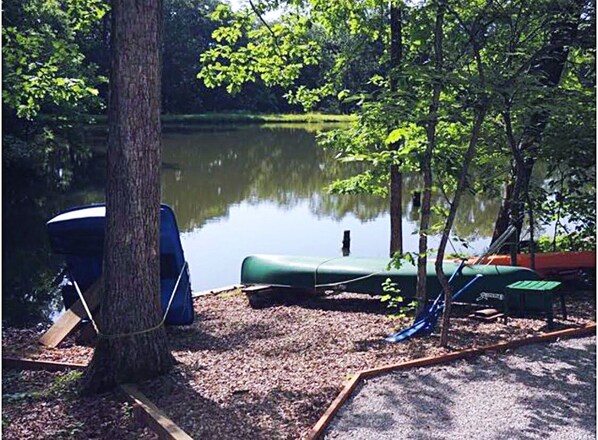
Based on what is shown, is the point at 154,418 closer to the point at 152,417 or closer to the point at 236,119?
the point at 152,417

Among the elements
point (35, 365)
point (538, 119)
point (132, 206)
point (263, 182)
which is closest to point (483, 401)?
point (132, 206)

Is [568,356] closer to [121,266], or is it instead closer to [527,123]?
[527,123]

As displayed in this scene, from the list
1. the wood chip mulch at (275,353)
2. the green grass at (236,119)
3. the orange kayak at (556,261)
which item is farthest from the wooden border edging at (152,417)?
the green grass at (236,119)

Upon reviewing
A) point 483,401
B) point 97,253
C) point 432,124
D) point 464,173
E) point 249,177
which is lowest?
point 483,401

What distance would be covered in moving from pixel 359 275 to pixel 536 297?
218 cm

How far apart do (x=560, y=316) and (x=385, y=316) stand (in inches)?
65.0

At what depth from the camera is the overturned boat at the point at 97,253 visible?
20.6 ft

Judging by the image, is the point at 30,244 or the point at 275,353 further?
the point at 30,244

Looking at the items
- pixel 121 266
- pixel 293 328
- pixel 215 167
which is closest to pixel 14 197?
pixel 215 167

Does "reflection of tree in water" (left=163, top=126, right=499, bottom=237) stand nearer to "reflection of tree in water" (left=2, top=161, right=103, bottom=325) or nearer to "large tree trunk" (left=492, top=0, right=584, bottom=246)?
"reflection of tree in water" (left=2, top=161, right=103, bottom=325)

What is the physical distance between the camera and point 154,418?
3713mm

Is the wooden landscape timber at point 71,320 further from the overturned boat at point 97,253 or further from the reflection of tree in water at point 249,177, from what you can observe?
the reflection of tree in water at point 249,177

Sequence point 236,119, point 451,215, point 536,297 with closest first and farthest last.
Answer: point 451,215 → point 536,297 → point 236,119

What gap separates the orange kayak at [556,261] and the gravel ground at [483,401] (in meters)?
2.80
